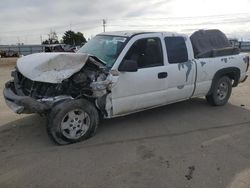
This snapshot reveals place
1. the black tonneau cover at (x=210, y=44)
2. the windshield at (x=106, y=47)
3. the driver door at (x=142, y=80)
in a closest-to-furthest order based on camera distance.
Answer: the driver door at (x=142, y=80), the windshield at (x=106, y=47), the black tonneau cover at (x=210, y=44)

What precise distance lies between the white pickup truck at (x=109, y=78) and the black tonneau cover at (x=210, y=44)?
0.03 meters

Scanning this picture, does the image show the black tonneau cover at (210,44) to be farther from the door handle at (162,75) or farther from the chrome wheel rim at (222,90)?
the door handle at (162,75)

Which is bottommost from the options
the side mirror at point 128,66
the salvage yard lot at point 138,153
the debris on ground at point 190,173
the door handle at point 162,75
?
the debris on ground at point 190,173

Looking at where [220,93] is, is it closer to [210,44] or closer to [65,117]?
[210,44]

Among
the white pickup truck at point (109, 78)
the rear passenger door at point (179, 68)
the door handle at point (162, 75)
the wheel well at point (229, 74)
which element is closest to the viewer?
the white pickup truck at point (109, 78)

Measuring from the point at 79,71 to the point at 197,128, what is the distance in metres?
2.46

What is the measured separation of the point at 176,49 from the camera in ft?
22.7

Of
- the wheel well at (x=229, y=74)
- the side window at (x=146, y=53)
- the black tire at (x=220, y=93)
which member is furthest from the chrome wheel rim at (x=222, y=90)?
the side window at (x=146, y=53)

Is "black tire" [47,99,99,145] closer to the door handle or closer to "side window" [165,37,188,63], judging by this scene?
Answer: the door handle

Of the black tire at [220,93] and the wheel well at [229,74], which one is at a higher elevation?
the wheel well at [229,74]

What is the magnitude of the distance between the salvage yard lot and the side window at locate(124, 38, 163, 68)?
120cm

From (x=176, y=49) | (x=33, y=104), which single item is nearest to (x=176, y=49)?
(x=176, y=49)

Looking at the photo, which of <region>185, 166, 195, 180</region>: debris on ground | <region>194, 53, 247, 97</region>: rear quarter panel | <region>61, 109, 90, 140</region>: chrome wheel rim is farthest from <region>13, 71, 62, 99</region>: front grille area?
<region>194, 53, 247, 97</region>: rear quarter panel

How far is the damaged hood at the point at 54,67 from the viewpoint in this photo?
5.41m
